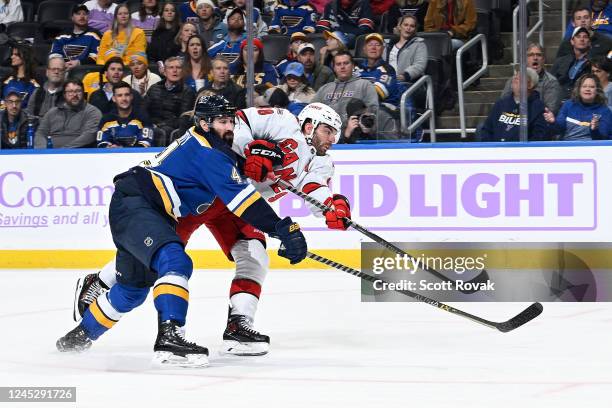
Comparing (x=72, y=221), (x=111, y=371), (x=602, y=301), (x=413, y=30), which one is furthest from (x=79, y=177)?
(x=111, y=371)

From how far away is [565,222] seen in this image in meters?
8.51

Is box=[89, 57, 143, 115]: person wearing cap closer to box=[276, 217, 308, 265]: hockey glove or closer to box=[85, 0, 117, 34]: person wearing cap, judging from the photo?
box=[85, 0, 117, 34]: person wearing cap

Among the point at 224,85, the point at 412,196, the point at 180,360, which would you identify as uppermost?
the point at 224,85

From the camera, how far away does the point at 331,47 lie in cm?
959

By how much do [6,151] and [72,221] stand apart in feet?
2.56

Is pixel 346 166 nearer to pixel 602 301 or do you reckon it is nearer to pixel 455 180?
pixel 455 180

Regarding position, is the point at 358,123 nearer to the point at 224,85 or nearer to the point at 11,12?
the point at 224,85

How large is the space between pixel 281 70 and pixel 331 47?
1.43 feet

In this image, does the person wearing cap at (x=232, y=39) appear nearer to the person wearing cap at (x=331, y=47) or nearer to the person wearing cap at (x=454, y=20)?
the person wearing cap at (x=331, y=47)

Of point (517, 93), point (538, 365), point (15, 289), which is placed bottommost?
point (15, 289)

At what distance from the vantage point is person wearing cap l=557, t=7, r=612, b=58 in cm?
865

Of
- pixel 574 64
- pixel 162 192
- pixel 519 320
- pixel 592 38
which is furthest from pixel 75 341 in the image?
pixel 592 38

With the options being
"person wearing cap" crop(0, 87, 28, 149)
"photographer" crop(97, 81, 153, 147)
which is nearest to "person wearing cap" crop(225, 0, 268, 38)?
"photographer" crop(97, 81, 153, 147)

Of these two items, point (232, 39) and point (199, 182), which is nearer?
point (199, 182)
